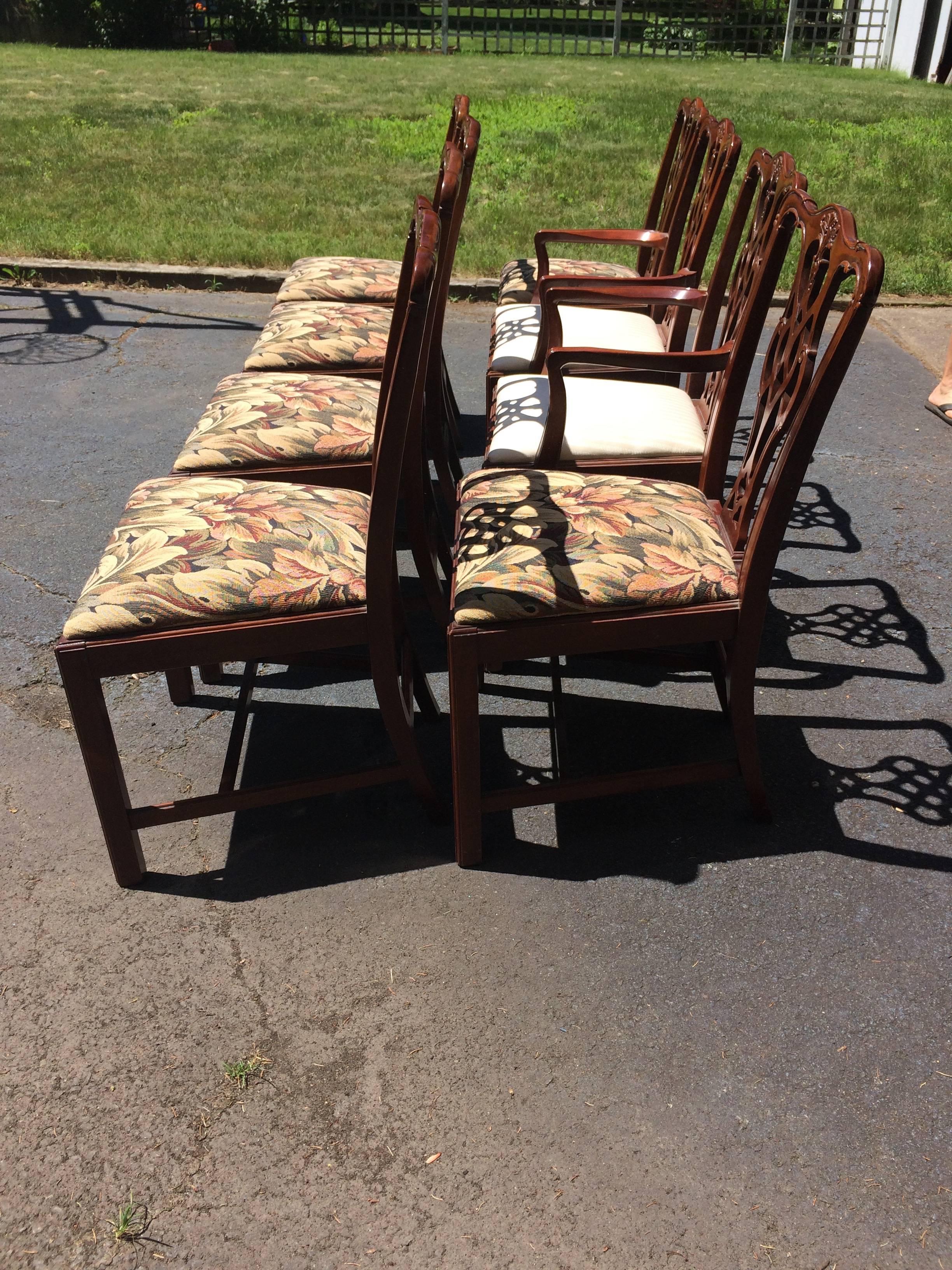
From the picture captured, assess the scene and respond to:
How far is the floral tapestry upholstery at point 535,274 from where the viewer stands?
3891 mm

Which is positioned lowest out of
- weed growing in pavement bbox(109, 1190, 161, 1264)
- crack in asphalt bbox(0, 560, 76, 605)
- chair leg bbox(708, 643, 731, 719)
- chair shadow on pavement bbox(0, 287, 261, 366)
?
chair shadow on pavement bbox(0, 287, 261, 366)

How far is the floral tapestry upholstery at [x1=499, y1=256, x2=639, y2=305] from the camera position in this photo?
3.89m

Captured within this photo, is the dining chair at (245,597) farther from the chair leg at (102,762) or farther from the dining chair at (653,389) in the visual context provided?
the dining chair at (653,389)

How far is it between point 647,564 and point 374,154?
802 cm

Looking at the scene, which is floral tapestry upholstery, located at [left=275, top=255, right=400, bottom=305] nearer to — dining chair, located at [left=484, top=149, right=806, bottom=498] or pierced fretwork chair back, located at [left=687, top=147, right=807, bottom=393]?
dining chair, located at [left=484, top=149, right=806, bottom=498]

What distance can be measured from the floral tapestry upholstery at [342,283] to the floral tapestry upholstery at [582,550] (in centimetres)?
164

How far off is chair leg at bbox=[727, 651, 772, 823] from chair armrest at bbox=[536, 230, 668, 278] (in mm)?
1912

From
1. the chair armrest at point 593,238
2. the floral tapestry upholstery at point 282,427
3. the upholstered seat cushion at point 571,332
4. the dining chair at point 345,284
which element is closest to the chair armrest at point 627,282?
the upholstered seat cushion at point 571,332

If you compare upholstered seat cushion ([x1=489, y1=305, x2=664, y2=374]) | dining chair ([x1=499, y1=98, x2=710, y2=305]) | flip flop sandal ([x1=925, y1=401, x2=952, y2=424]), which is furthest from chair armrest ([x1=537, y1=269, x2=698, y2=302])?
flip flop sandal ([x1=925, y1=401, x2=952, y2=424])

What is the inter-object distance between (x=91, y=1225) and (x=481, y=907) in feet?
2.92

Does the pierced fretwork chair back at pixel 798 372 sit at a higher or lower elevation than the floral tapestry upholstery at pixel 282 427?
higher

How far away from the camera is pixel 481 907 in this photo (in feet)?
7.13

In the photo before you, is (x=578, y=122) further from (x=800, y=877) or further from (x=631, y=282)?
(x=800, y=877)

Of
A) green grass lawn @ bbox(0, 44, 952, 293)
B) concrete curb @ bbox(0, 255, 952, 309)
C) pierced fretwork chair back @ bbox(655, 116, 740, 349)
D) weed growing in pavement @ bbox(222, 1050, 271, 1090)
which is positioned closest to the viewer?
weed growing in pavement @ bbox(222, 1050, 271, 1090)
